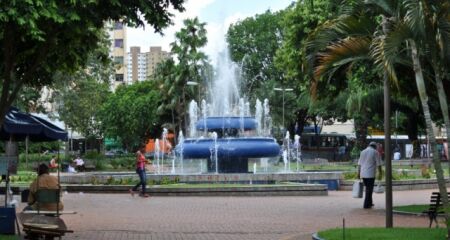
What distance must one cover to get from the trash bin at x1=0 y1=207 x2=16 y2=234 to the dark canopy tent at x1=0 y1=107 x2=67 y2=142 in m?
2.70

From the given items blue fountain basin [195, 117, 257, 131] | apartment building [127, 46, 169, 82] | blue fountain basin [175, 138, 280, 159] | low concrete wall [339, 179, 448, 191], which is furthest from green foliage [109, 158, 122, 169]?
apartment building [127, 46, 169, 82]

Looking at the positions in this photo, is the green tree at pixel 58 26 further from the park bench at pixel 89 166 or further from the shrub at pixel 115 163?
the shrub at pixel 115 163

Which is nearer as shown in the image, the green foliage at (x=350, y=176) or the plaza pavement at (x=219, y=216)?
the plaza pavement at (x=219, y=216)

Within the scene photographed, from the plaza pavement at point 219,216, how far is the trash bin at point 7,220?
0.96m

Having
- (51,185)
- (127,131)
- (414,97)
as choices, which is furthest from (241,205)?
(127,131)

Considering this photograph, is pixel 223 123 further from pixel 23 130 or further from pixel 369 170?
pixel 23 130

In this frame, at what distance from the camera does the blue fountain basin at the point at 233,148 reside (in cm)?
2747

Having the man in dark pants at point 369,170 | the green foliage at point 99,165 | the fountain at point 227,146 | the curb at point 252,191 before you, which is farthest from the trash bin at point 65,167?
the man in dark pants at point 369,170

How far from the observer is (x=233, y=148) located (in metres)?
27.4

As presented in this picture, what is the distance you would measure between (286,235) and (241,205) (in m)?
6.26

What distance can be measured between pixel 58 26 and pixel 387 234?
586 centimetres

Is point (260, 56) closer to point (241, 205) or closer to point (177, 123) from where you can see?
point (177, 123)

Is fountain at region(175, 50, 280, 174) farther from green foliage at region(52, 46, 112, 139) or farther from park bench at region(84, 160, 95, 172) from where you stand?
park bench at region(84, 160, 95, 172)

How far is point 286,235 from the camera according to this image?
43.5ft
